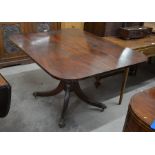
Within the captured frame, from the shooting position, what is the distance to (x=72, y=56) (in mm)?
1897

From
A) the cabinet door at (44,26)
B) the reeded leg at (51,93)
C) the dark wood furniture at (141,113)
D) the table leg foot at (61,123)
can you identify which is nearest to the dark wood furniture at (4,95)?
the table leg foot at (61,123)

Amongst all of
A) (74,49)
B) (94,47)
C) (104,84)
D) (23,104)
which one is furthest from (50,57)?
(104,84)

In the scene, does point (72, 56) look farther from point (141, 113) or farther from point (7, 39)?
point (7, 39)

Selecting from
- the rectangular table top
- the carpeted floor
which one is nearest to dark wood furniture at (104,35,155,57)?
the rectangular table top

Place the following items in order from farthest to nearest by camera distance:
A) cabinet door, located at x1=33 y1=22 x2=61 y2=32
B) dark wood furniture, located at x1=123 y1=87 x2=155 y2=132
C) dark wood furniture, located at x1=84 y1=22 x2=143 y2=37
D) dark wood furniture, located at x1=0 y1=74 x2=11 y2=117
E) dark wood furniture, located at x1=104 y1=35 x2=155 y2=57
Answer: cabinet door, located at x1=33 y1=22 x2=61 y2=32 < dark wood furniture, located at x1=84 y1=22 x2=143 y2=37 < dark wood furniture, located at x1=104 y1=35 x2=155 y2=57 < dark wood furniture, located at x1=0 y1=74 x2=11 y2=117 < dark wood furniture, located at x1=123 y1=87 x2=155 y2=132

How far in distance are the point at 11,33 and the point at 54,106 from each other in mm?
1299

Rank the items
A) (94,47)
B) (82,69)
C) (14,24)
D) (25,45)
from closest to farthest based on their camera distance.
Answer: (82,69) < (25,45) < (94,47) < (14,24)

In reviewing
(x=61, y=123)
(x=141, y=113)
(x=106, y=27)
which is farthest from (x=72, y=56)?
(x=106, y=27)

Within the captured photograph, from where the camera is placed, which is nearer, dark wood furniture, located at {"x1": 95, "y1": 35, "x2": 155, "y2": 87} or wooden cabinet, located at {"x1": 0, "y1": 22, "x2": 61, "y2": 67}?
dark wood furniture, located at {"x1": 95, "y1": 35, "x2": 155, "y2": 87}

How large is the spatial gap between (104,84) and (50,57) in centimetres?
130

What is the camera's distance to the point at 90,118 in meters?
2.22

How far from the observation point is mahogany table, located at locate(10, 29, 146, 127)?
5.38ft

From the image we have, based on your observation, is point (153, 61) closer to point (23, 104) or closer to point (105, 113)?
point (105, 113)

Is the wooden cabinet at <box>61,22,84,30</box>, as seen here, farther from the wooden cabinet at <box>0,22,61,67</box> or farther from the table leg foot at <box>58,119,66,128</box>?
the table leg foot at <box>58,119,66,128</box>
